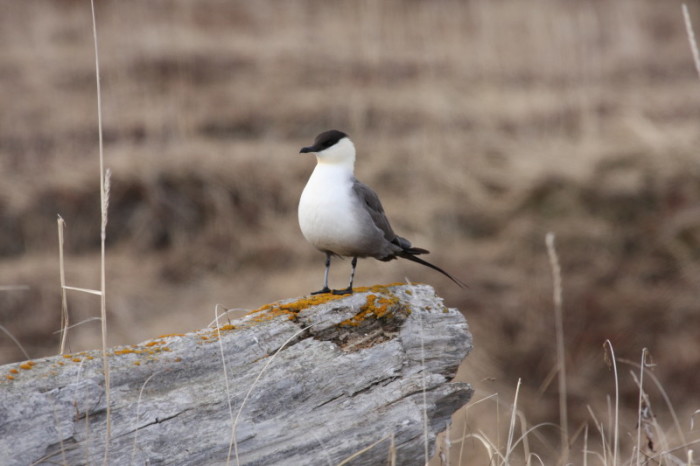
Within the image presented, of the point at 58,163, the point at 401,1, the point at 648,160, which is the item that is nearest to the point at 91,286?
the point at 58,163

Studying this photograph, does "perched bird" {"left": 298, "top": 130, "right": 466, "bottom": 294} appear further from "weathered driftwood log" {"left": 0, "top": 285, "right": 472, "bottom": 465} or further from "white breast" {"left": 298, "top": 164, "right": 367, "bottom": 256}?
"weathered driftwood log" {"left": 0, "top": 285, "right": 472, "bottom": 465}

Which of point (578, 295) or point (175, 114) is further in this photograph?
point (175, 114)

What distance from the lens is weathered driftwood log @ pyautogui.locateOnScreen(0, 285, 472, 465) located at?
283 centimetres

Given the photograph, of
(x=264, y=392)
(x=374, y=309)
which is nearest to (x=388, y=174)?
(x=374, y=309)

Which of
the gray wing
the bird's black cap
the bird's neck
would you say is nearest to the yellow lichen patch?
the gray wing

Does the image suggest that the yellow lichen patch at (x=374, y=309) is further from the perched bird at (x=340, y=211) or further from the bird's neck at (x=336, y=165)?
the bird's neck at (x=336, y=165)

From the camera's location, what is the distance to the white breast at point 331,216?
3818 mm

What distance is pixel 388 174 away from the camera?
10898 millimetres

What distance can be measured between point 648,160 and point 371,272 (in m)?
4.03

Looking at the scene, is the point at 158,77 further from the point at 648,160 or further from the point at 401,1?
the point at 648,160

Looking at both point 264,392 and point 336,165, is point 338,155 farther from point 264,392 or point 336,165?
point 264,392

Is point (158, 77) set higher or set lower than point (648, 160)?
higher

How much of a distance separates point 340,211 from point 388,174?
7.13 meters

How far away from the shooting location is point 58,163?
34.4 feet
